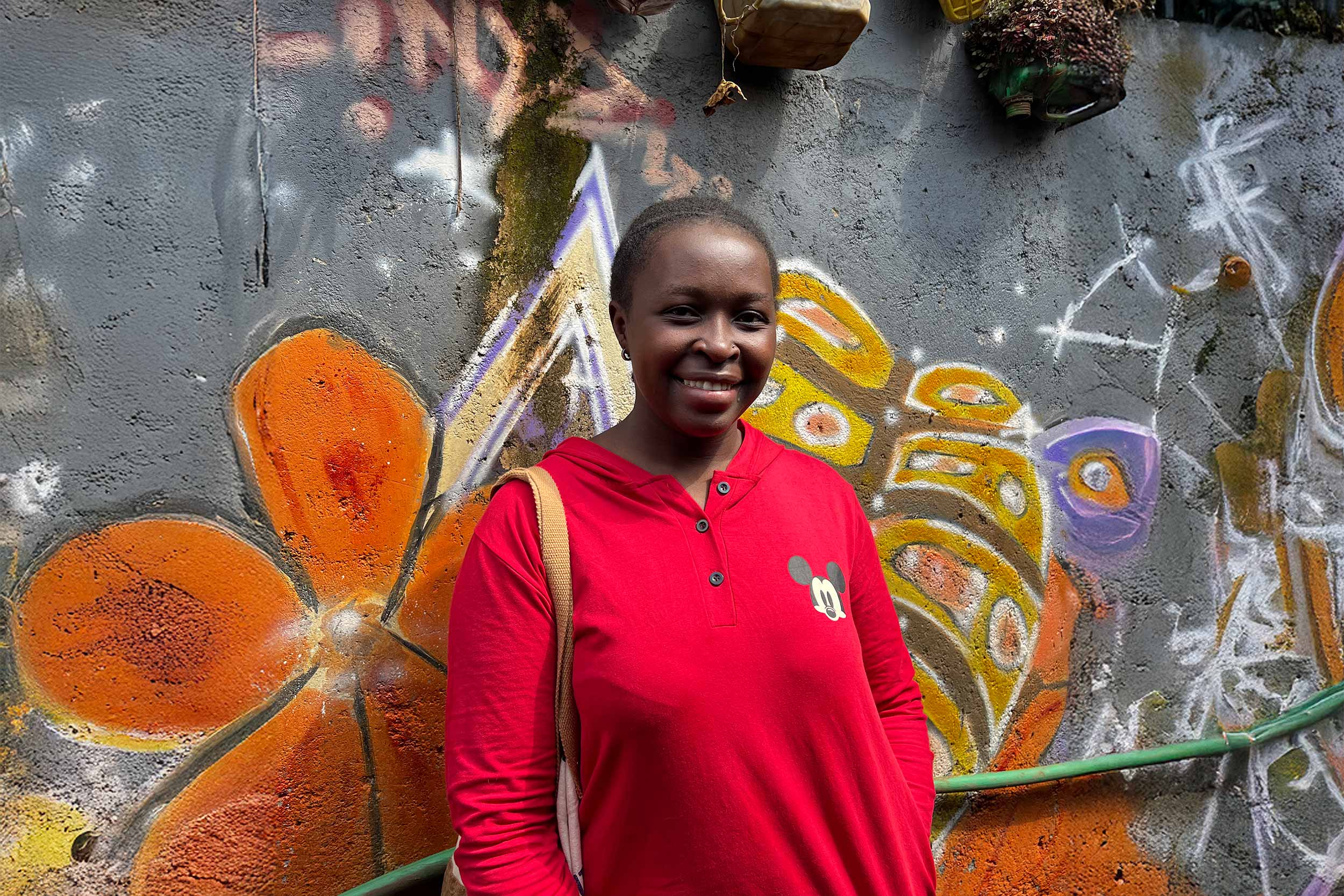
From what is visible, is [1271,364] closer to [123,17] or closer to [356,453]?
[356,453]

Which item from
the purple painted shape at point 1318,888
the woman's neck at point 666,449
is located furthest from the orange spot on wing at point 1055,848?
the woman's neck at point 666,449

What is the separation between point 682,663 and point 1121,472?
6.64 ft

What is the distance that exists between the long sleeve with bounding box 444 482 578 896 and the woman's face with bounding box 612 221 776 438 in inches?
14.3

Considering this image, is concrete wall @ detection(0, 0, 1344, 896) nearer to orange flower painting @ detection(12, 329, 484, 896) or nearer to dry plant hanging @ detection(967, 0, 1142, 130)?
orange flower painting @ detection(12, 329, 484, 896)

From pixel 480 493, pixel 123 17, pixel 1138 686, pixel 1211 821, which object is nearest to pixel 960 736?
pixel 1138 686

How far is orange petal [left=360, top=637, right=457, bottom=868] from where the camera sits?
7.45 ft

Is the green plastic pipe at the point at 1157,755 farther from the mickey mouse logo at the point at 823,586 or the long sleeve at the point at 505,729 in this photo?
the mickey mouse logo at the point at 823,586

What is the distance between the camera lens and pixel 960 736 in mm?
2805

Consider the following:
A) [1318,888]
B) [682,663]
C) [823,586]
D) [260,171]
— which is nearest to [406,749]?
[682,663]

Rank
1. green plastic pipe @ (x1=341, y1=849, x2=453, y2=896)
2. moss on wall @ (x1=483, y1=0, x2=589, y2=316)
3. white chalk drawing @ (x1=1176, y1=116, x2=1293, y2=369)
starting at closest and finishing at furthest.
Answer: green plastic pipe @ (x1=341, y1=849, x2=453, y2=896) < moss on wall @ (x1=483, y1=0, x2=589, y2=316) < white chalk drawing @ (x1=1176, y1=116, x2=1293, y2=369)

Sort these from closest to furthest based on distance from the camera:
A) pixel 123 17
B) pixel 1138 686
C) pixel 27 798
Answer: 1. pixel 27 798
2. pixel 123 17
3. pixel 1138 686

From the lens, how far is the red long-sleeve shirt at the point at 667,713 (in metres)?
A: 1.59

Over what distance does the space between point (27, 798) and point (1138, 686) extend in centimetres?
296

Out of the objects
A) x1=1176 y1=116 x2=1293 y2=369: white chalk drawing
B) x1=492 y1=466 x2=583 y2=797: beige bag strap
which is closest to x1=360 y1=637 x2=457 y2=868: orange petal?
x1=492 y1=466 x2=583 y2=797: beige bag strap
